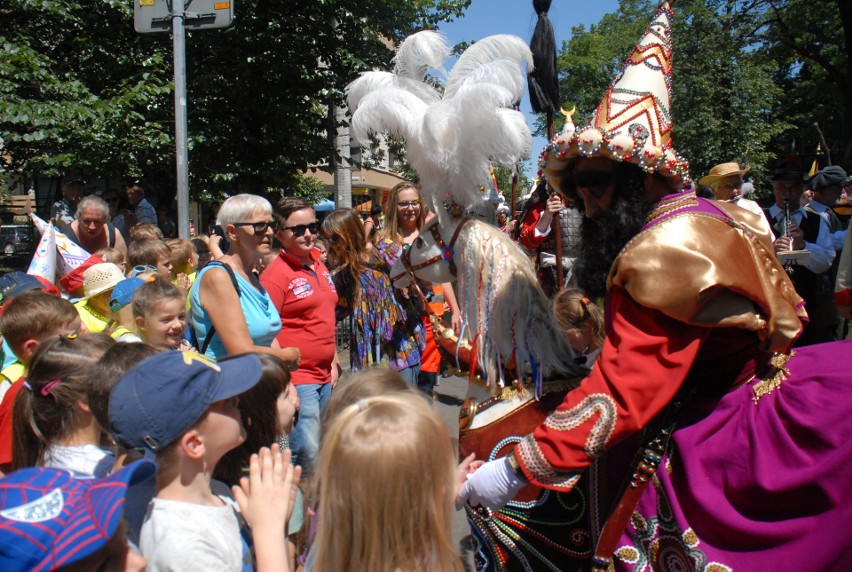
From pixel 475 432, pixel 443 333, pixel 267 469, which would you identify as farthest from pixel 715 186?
pixel 267 469

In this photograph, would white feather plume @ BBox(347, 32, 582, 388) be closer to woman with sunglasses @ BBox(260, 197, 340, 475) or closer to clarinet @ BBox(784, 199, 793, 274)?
woman with sunglasses @ BBox(260, 197, 340, 475)

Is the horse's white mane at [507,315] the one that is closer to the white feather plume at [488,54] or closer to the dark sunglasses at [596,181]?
the dark sunglasses at [596,181]

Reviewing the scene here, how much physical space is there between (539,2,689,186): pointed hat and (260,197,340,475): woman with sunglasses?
2.01 m

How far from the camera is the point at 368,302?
459cm

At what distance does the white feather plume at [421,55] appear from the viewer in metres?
3.35

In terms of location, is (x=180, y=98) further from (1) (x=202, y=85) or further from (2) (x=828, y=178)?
(2) (x=828, y=178)

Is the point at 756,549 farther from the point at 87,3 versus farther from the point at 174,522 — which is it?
the point at 87,3

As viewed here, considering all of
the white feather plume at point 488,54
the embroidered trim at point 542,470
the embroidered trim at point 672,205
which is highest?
the white feather plume at point 488,54

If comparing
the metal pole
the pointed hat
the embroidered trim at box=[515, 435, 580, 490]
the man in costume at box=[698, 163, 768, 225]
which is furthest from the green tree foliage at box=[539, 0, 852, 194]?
the embroidered trim at box=[515, 435, 580, 490]

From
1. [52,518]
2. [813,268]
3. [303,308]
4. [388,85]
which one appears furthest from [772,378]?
[813,268]

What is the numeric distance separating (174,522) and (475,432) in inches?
44.5

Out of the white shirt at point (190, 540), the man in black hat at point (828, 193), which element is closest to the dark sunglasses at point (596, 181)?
the white shirt at point (190, 540)

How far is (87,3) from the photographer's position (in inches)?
400

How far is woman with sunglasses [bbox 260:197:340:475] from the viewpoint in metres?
3.98
